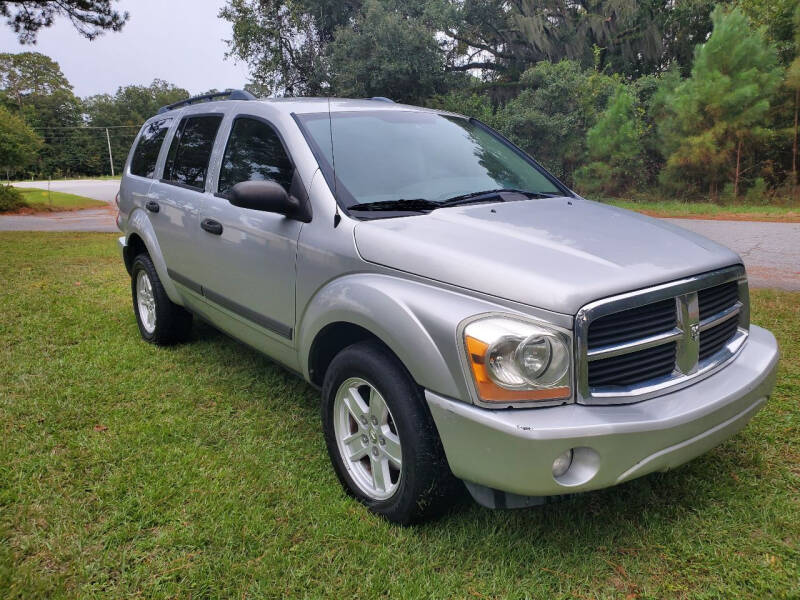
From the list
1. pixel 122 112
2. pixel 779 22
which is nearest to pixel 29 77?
pixel 122 112

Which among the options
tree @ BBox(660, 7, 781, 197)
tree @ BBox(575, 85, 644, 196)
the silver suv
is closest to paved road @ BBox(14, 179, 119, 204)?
tree @ BBox(575, 85, 644, 196)

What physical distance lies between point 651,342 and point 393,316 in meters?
0.95

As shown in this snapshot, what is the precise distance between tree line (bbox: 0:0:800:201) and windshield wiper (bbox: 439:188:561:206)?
50.2ft

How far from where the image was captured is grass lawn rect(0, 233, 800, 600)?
89.1 inches

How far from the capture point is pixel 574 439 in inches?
78.4

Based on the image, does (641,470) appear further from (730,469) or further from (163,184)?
(163,184)

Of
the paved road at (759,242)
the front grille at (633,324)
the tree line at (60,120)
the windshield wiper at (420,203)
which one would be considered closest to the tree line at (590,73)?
the paved road at (759,242)

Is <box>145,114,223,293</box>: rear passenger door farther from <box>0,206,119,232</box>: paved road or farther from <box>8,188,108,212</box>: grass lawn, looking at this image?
<box>8,188,108,212</box>: grass lawn

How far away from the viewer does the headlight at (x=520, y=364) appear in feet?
6.73

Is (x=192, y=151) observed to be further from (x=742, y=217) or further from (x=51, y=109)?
(x=51, y=109)

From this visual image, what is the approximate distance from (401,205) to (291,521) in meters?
1.50

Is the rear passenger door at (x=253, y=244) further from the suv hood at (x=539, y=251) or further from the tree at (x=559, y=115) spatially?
the tree at (x=559, y=115)

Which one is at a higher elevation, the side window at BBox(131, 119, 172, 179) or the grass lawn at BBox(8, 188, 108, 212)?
the side window at BBox(131, 119, 172, 179)

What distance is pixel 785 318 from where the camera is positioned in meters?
5.33
